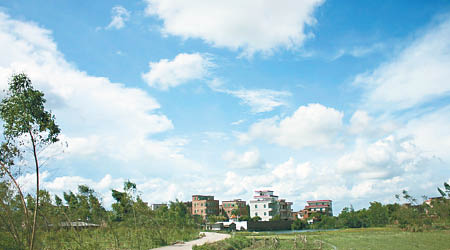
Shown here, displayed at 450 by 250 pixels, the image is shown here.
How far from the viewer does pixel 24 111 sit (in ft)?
37.8

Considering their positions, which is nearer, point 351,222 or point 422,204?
point 422,204

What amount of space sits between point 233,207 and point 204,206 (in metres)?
6.98

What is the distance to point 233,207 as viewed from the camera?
83.3 meters

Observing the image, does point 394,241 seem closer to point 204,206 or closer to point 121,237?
point 121,237

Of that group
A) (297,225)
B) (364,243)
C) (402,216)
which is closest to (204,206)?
(297,225)

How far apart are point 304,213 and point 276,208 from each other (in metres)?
15.7

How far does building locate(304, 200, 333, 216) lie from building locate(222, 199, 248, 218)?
53.2 feet

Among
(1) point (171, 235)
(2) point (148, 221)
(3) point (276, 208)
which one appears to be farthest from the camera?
(3) point (276, 208)

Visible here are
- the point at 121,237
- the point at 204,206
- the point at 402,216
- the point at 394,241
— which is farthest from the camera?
the point at 204,206

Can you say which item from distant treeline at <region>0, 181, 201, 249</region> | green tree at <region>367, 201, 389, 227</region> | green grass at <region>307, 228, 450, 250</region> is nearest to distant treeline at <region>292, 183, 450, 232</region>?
green tree at <region>367, 201, 389, 227</region>

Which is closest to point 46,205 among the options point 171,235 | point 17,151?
point 17,151

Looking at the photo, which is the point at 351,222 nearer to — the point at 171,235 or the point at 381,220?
the point at 381,220

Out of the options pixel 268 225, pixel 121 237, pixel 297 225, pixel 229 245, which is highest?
pixel 121 237

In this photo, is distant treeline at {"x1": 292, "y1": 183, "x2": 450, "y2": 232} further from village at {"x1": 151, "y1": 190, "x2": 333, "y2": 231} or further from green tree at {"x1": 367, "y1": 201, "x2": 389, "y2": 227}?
village at {"x1": 151, "y1": 190, "x2": 333, "y2": 231}
